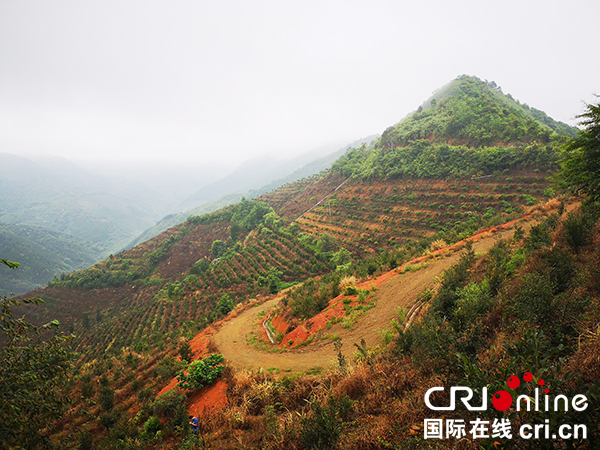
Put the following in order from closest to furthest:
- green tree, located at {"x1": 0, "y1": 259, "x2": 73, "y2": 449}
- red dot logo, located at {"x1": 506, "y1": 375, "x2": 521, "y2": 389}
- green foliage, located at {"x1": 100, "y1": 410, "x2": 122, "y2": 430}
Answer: red dot logo, located at {"x1": 506, "y1": 375, "x2": 521, "y2": 389}
green tree, located at {"x1": 0, "y1": 259, "x2": 73, "y2": 449}
green foliage, located at {"x1": 100, "y1": 410, "x2": 122, "y2": 430}

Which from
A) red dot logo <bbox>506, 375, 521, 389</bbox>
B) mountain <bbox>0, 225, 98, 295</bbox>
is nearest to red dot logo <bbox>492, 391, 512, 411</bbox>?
red dot logo <bbox>506, 375, 521, 389</bbox>

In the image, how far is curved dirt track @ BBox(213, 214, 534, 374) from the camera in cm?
934

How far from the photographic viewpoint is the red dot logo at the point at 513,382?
8.84 ft

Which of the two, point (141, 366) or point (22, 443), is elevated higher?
point (22, 443)

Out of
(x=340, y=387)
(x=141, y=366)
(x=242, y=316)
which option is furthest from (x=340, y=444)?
(x=242, y=316)

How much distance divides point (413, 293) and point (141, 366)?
1501 centimetres

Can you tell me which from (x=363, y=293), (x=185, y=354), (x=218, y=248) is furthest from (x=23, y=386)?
(x=218, y=248)

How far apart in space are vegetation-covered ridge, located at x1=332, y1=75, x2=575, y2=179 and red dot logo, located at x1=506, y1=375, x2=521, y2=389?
30.9 m

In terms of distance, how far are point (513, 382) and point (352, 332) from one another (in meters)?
8.14

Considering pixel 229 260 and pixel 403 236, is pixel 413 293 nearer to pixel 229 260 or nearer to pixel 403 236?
pixel 403 236

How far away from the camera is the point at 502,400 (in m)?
2.65

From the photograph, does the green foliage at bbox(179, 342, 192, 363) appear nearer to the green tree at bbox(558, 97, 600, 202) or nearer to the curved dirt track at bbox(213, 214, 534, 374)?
the curved dirt track at bbox(213, 214, 534, 374)

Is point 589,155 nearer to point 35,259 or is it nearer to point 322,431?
point 322,431

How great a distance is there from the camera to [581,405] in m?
2.39
